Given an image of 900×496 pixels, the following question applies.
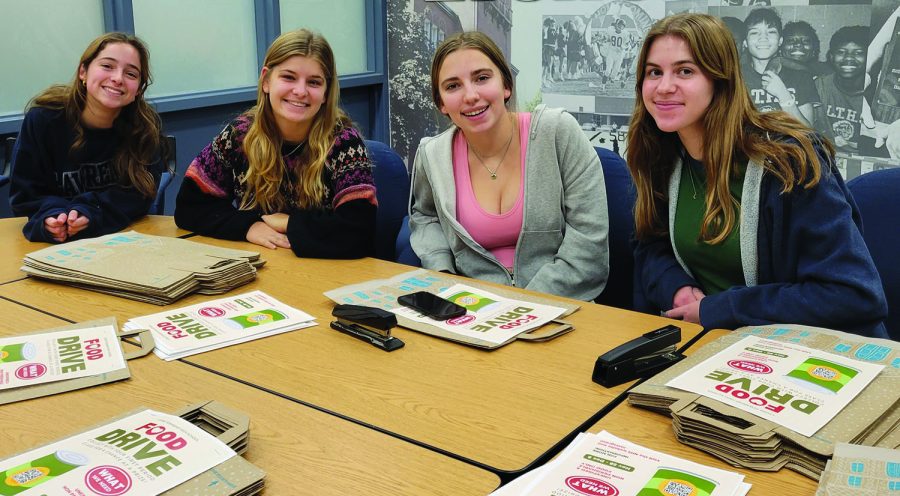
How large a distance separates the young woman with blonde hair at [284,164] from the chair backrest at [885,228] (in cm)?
132

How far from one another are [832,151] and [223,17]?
3.68 metres

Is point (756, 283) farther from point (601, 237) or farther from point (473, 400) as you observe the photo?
point (473, 400)

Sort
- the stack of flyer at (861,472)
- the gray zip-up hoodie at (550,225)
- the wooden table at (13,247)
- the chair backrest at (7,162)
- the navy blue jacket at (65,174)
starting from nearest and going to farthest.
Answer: the stack of flyer at (861,472), the wooden table at (13,247), the gray zip-up hoodie at (550,225), the navy blue jacket at (65,174), the chair backrest at (7,162)

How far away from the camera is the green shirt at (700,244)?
1870 mm

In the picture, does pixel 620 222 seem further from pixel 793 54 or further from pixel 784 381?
pixel 793 54

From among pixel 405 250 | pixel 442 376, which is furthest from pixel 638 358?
pixel 405 250

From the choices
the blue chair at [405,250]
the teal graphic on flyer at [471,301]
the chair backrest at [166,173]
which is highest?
the chair backrest at [166,173]

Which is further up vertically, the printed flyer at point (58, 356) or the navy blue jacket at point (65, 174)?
the navy blue jacket at point (65, 174)

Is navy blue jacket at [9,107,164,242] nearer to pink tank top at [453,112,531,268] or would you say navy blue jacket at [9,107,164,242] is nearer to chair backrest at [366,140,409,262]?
chair backrest at [366,140,409,262]

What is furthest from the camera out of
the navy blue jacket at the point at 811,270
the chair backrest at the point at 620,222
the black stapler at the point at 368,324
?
the chair backrest at the point at 620,222

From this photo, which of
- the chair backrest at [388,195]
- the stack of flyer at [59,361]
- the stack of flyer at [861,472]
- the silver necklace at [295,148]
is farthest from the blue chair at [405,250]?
the stack of flyer at [861,472]

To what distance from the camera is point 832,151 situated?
1797mm

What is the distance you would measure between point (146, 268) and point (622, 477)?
1327mm

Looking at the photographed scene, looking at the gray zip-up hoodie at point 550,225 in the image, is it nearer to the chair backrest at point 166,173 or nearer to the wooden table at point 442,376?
the wooden table at point 442,376
